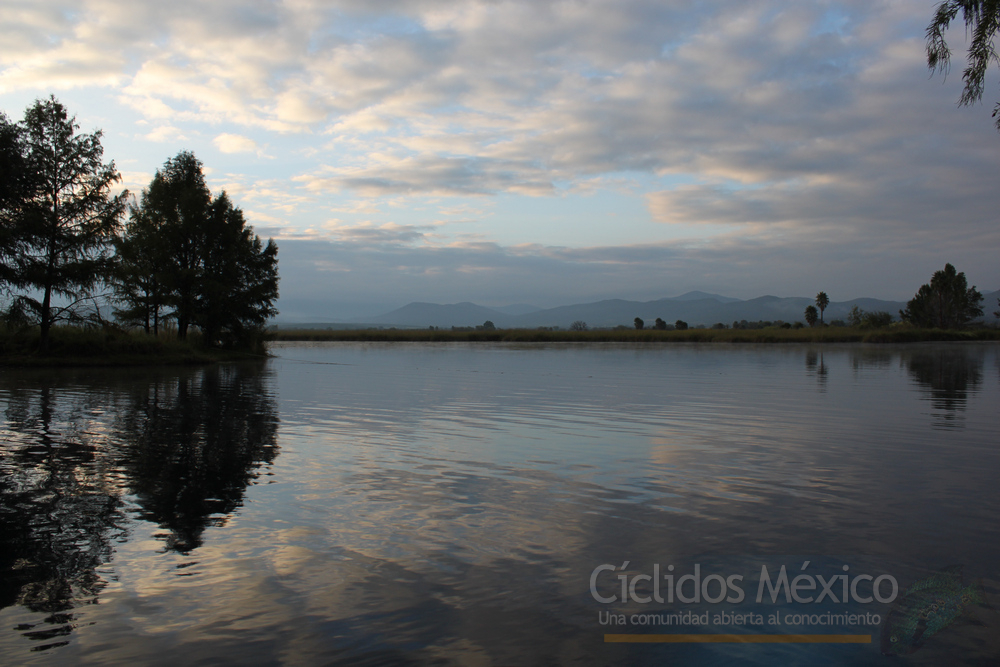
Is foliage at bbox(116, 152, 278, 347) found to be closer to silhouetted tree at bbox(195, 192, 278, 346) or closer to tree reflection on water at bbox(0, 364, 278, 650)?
silhouetted tree at bbox(195, 192, 278, 346)

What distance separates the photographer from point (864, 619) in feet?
13.8

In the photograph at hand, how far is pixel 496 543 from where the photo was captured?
5.42 m

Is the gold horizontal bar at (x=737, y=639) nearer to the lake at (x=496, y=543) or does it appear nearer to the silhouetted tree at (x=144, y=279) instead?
the lake at (x=496, y=543)

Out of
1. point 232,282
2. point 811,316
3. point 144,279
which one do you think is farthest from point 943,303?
point 144,279

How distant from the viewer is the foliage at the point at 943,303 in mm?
93125

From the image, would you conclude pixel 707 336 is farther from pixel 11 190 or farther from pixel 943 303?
pixel 11 190


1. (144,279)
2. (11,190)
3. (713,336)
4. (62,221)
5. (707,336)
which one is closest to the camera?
(11,190)

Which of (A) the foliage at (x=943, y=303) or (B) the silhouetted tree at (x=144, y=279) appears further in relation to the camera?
(A) the foliage at (x=943, y=303)

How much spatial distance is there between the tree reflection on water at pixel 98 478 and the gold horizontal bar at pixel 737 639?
138 inches

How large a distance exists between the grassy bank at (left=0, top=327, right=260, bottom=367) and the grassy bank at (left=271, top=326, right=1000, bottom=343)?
1709 inches

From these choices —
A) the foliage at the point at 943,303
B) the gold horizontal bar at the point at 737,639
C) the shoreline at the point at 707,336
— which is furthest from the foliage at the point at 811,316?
the gold horizontal bar at the point at 737,639

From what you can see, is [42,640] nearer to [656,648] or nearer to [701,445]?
[656,648]

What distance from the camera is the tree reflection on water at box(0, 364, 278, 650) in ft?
15.0

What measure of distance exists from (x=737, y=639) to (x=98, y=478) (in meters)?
7.33
